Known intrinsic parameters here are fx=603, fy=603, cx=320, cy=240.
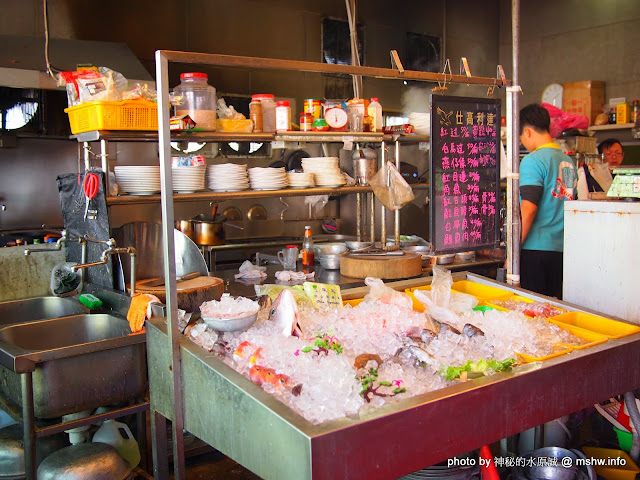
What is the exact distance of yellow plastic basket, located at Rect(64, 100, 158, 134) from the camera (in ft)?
10.8

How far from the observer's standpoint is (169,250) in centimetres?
191

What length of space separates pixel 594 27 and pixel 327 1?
3.59 m

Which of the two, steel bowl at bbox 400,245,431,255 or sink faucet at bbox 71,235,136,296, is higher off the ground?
sink faucet at bbox 71,235,136,296

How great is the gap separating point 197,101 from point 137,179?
0.63 metres

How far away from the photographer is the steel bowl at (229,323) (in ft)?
7.05

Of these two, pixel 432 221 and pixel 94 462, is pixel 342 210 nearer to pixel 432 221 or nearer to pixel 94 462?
pixel 432 221

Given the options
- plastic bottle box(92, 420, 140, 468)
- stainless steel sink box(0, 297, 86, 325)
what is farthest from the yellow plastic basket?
plastic bottle box(92, 420, 140, 468)

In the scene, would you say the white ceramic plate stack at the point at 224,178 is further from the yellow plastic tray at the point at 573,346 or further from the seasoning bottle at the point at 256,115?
the yellow plastic tray at the point at 573,346

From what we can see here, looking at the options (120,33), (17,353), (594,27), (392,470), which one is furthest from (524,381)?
(594,27)

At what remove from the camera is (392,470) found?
1.60 metres

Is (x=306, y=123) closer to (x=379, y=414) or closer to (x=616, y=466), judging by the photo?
(x=616, y=466)

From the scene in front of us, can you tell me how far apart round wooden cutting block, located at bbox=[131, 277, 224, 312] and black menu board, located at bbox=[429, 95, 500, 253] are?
49.7 inches

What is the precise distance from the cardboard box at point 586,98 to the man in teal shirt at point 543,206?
4137 millimetres

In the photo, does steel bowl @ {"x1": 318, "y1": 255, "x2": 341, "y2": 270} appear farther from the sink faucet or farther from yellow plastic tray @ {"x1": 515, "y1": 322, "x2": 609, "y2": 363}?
yellow plastic tray @ {"x1": 515, "y1": 322, "x2": 609, "y2": 363}
